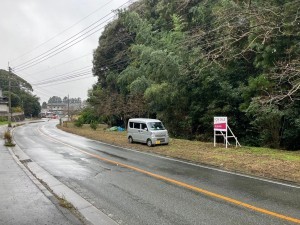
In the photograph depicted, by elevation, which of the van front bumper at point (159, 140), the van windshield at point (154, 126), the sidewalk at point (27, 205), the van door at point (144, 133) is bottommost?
the sidewalk at point (27, 205)

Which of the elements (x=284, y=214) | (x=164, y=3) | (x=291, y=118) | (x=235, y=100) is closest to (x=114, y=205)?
(x=284, y=214)

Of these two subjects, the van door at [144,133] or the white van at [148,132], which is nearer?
the white van at [148,132]

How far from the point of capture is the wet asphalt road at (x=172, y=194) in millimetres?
6695

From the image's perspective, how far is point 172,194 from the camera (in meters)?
8.57

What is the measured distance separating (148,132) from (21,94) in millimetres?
97862

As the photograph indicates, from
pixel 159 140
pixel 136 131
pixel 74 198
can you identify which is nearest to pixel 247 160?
pixel 159 140

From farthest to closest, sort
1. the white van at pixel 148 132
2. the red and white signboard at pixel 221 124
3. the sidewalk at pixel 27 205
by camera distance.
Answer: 1. the white van at pixel 148 132
2. the red and white signboard at pixel 221 124
3. the sidewalk at pixel 27 205

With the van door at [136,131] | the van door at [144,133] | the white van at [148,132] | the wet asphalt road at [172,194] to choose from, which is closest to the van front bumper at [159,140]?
the white van at [148,132]

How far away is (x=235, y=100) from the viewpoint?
931 inches

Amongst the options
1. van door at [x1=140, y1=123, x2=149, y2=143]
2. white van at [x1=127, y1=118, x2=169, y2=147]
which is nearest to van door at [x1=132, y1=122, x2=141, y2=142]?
white van at [x1=127, y1=118, x2=169, y2=147]

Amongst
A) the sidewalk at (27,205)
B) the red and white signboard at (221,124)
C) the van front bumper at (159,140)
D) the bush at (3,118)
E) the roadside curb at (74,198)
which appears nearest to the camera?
the sidewalk at (27,205)

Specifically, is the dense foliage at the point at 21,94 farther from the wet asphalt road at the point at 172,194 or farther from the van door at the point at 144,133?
the wet asphalt road at the point at 172,194

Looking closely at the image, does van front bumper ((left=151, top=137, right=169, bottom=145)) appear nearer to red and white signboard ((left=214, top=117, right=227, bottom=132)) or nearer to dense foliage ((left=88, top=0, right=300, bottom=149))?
red and white signboard ((left=214, top=117, right=227, bottom=132))

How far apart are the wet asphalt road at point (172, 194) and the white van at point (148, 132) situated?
6.98m
